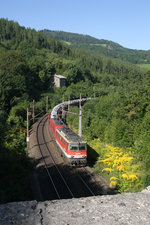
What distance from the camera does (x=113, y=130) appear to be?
28500 mm

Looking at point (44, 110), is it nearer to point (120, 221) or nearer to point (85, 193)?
point (85, 193)

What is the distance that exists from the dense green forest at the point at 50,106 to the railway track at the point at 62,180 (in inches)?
68.0

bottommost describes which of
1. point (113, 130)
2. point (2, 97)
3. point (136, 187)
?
point (136, 187)

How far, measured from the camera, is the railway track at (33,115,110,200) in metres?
15.8

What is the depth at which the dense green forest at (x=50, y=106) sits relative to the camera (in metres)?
14.8

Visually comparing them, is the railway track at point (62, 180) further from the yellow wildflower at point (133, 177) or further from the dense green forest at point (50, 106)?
the yellow wildflower at point (133, 177)

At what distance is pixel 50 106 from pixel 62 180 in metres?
48.8

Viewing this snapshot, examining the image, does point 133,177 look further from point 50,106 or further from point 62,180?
point 50,106

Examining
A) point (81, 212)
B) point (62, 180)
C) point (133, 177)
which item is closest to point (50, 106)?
point (62, 180)

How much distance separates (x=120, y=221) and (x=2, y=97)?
46027 millimetres

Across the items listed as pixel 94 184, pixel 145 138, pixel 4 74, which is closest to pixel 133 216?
pixel 94 184

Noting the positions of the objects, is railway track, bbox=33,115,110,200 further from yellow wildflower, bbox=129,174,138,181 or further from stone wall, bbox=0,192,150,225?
stone wall, bbox=0,192,150,225

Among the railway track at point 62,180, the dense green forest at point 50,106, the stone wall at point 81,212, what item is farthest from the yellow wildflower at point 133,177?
the stone wall at point 81,212

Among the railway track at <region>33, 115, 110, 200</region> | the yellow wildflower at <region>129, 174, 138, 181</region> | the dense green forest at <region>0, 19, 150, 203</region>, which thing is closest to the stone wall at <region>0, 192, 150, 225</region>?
the dense green forest at <region>0, 19, 150, 203</region>
